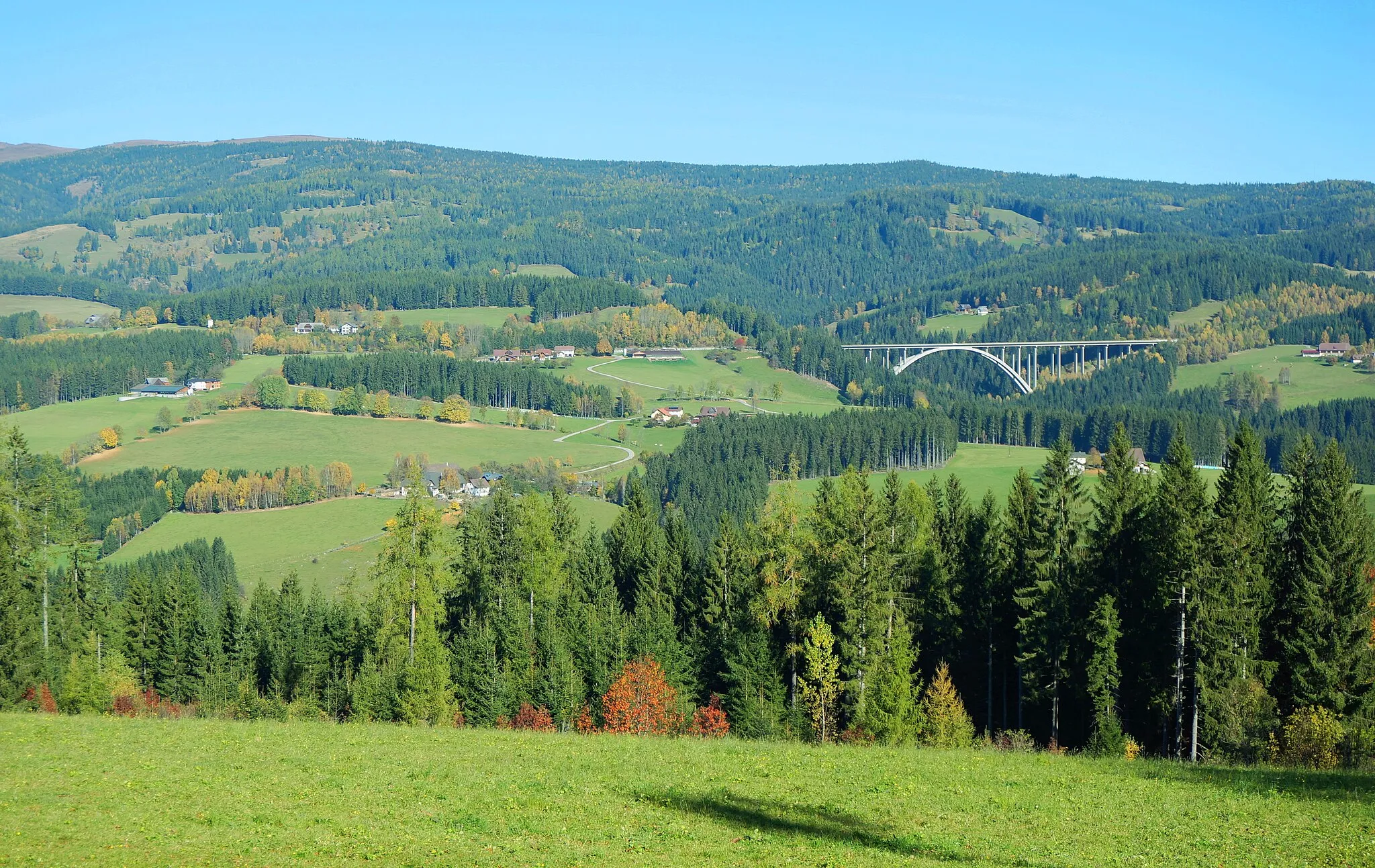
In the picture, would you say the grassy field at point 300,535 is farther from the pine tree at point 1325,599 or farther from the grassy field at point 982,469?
the pine tree at point 1325,599

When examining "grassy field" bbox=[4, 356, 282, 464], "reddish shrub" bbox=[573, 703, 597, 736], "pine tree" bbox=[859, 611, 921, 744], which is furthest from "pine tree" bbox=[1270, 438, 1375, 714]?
"grassy field" bbox=[4, 356, 282, 464]

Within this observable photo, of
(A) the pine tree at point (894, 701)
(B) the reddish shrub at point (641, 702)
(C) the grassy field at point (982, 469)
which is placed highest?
(A) the pine tree at point (894, 701)

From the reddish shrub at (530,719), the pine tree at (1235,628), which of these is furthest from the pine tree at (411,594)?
the pine tree at (1235,628)

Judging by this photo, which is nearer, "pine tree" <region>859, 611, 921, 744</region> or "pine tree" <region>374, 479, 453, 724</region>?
"pine tree" <region>859, 611, 921, 744</region>

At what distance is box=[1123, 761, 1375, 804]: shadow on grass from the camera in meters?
28.3

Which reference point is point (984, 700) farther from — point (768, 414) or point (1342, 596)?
point (768, 414)

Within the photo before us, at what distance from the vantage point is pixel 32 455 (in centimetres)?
6138

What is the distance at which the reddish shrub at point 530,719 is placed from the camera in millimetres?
50906

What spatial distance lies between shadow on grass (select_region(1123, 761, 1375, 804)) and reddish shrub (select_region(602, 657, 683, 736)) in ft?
68.0

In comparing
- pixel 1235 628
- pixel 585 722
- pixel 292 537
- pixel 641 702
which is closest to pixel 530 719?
pixel 585 722

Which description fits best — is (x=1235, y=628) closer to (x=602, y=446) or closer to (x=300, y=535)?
(x=300, y=535)

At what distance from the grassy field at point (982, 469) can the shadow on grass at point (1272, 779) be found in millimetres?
100208

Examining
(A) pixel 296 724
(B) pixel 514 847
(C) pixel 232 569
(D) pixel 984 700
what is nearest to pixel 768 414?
(C) pixel 232 569

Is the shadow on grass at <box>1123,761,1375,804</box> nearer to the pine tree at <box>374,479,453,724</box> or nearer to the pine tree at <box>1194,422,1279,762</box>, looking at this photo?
the pine tree at <box>1194,422,1279,762</box>
